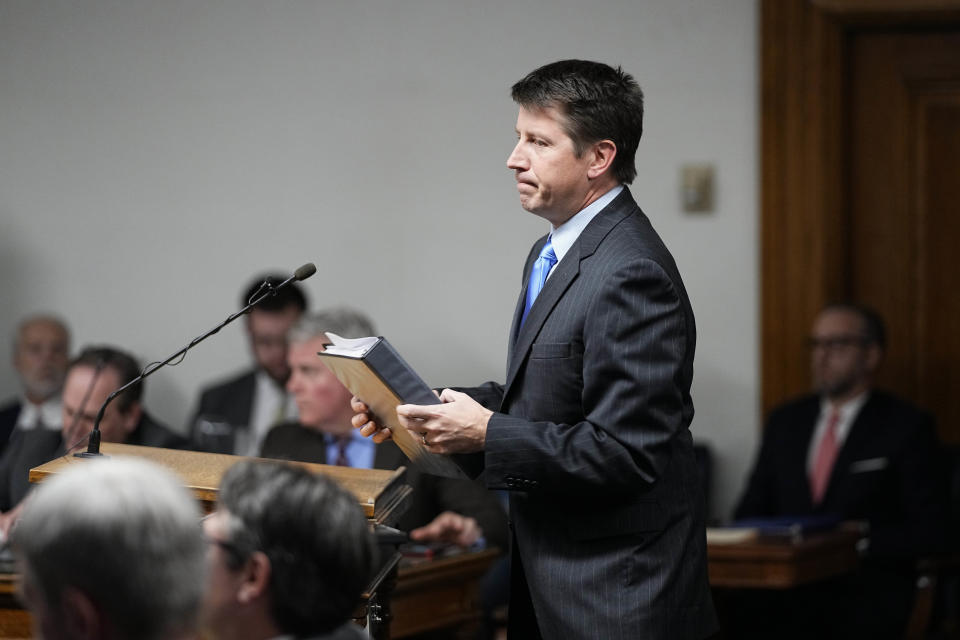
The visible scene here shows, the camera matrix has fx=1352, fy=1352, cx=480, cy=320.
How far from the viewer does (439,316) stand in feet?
19.7

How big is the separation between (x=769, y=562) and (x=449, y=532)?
1.19m

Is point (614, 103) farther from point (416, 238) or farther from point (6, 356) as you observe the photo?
point (6, 356)

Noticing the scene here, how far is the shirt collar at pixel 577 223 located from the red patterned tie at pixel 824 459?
2.85m

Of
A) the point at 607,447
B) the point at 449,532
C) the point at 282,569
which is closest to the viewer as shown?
the point at 282,569

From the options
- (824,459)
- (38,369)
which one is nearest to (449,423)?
(824,459)

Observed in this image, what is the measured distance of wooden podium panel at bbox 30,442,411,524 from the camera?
2568 mm

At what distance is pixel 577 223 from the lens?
262 cm

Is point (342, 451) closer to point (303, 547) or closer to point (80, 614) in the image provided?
point (303, 547)

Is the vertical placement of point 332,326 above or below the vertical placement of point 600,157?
below

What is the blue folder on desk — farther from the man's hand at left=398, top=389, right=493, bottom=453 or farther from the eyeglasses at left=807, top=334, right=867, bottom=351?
the man's hand at left=398, top=389, right=493, bottom=453

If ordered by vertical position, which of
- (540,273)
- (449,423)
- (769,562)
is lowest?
(769,562)

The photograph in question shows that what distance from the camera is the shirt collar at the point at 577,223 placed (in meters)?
2.62

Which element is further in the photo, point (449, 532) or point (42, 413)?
point (42, 413)

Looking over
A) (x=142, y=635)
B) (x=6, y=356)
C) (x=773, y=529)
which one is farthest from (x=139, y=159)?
(x=142, y=635)
